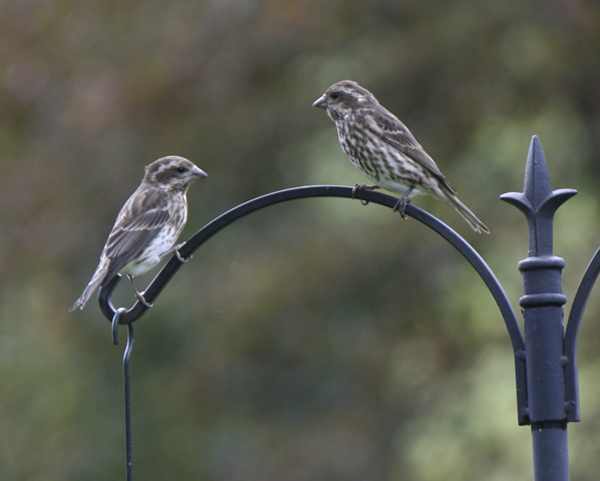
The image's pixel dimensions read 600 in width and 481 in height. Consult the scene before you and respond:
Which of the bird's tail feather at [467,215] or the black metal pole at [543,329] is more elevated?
the bird's tail feather at [467,215]

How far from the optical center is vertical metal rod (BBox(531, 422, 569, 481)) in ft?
7.67

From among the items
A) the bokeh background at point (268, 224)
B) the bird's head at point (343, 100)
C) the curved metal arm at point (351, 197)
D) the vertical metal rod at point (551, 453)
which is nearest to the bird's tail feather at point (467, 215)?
the bird's head at point (343, 100)

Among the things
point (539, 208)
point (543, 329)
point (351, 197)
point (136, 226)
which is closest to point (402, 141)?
point (136, 226)

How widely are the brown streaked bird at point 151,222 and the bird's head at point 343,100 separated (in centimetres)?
84

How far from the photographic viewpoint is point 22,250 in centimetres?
986

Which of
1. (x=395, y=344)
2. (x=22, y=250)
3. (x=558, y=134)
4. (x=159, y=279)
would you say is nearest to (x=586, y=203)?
(x=558, y=134)

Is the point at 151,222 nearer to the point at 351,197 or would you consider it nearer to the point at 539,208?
the point at 351,197

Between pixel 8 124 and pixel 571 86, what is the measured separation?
6.14 m

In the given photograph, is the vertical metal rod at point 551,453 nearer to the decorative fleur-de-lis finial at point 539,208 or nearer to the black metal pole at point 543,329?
the black metal pole at point 543,329

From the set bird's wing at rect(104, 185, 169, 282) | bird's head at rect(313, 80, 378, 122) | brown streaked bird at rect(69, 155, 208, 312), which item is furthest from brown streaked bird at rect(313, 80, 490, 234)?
bird's wing at rect(104, 185, 169, 282)

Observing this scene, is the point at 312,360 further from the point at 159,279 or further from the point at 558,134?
the point at 159,279

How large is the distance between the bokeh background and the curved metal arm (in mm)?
5539

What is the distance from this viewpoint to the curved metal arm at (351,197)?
2.45m

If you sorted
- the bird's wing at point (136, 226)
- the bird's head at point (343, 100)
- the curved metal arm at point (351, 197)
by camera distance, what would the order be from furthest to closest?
the bird's head at point (343, 100)
the bird's wing at point (136, 226)
the curved metal arm at point (351, 197)
